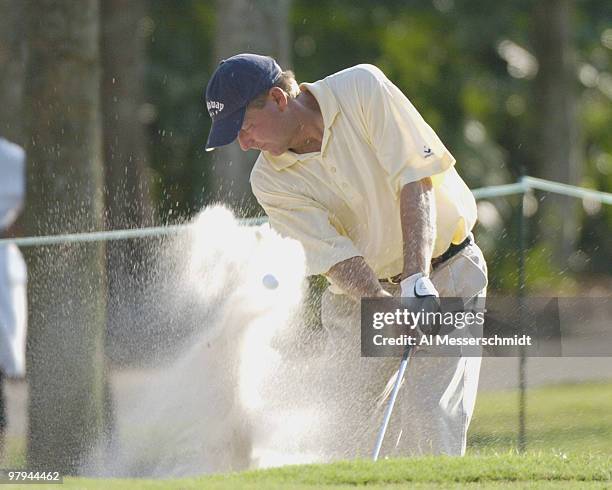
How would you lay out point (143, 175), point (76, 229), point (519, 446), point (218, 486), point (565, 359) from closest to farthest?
point (218, 486), point (519, 446), point (76, 229), point (565, 359), point (143, 175)

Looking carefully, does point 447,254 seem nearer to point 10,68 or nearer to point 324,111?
point 324,111

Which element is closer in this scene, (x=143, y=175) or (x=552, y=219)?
(x=143, y=175)

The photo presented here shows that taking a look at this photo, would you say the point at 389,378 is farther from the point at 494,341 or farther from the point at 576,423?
the point at 576,423

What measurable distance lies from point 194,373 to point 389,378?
2.96ft

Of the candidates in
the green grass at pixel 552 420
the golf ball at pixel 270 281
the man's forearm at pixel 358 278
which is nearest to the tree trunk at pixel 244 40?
the green grass at pixel 552 420

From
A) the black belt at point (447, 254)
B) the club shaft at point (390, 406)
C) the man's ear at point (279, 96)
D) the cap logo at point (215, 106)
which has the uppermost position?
the man's ear at point (279, 96)

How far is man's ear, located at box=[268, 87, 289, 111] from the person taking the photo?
230 inches

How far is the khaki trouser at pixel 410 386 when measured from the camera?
596 centimetres

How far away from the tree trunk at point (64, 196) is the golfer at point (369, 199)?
2338 millimetres

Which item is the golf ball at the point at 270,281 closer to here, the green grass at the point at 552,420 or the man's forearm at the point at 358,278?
the man's forearm at the point at 358,278

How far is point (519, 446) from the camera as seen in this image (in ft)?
24.9

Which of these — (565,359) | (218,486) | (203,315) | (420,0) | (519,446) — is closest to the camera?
(218,486)

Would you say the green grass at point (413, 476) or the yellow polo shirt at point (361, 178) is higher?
the yellow polo shirt at point (361, 178)

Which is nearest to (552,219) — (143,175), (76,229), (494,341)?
(143,175)
